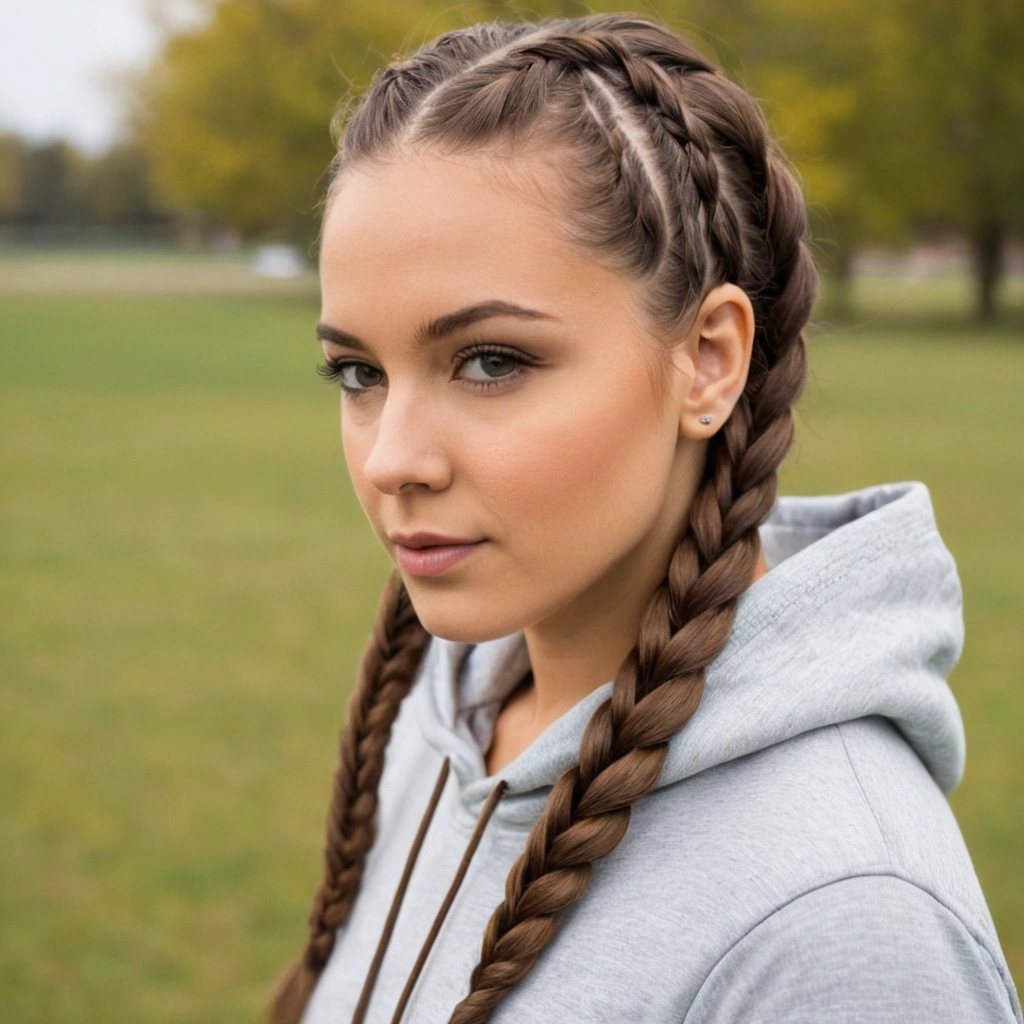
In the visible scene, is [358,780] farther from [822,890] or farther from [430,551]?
[822,890]

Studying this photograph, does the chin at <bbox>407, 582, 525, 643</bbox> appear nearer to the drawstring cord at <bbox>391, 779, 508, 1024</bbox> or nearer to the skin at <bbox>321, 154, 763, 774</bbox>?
the skin at <bbox>321, 154, 763, 774</bbox>

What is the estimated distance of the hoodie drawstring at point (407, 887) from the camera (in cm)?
171

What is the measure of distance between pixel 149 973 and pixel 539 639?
317cm

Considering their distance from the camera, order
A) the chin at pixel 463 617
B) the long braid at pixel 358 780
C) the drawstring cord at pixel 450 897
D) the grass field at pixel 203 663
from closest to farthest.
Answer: the chin at pixel 463 617 → the drawstring cord at pixel 450 897 → the long braid at pixel 358 780 → the grass field at pixel 203 663

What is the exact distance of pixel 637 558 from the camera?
1.75 m

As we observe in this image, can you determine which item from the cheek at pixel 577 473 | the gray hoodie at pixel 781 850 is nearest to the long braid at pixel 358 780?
the gray hoodie at pixel 781 850

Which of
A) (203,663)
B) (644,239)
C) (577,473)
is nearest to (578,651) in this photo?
(577,473)

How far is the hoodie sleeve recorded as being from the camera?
1.29 metres

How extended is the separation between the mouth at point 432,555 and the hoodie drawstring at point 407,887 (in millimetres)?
312

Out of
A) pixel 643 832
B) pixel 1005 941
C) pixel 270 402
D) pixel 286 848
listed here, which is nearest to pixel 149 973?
pixel 286 848

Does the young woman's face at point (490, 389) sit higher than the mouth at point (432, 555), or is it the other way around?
the young woman's face at point (490, 389)

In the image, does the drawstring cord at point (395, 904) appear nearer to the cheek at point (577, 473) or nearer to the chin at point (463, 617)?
the chin at point (463, 617)

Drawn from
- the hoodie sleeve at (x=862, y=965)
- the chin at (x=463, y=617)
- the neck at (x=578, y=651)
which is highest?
the chin at (x=463, y=617)

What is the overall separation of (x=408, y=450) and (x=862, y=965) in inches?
29.6
